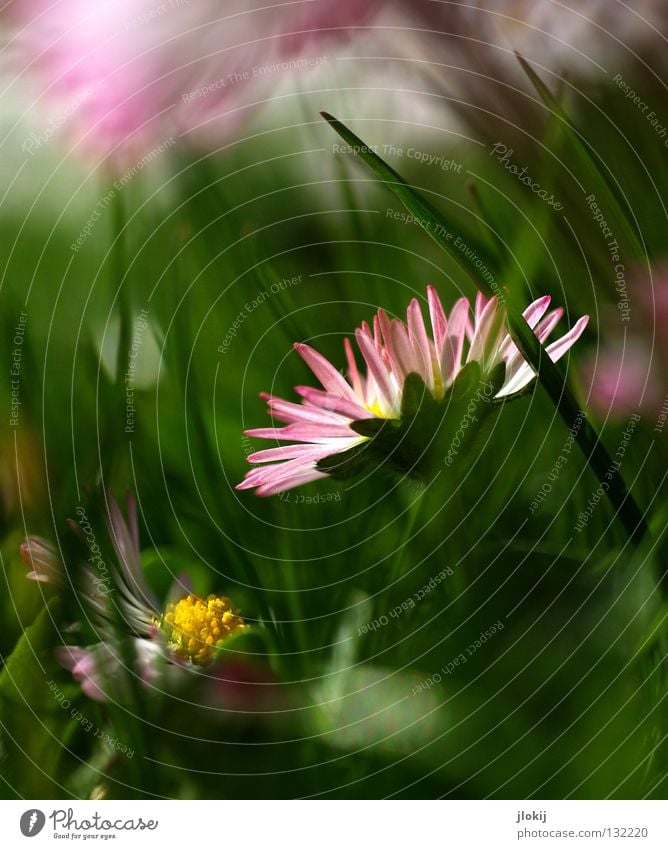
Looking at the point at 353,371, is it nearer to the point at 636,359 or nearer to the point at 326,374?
the point at 326,374

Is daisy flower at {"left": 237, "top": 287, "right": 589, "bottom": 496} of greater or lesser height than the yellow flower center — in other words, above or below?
above

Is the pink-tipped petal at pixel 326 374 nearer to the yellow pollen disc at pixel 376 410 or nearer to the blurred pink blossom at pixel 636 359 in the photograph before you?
the yellow pollen disc at pixel 376 410

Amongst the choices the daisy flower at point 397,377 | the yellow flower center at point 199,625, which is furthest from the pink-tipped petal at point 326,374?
the yellow flower center at point 199,625

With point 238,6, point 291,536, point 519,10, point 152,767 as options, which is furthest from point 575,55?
point 152,767

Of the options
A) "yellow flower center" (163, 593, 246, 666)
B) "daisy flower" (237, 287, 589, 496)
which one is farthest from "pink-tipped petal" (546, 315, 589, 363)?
"yellow flower center" (163, 593, 246, 666)

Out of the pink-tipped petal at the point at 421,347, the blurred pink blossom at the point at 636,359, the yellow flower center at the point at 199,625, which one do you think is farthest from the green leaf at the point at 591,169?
the yellow flower center at the point at 199,625

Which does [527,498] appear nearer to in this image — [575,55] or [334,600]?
[334,600]

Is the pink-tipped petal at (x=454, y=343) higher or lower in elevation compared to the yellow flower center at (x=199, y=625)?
higher

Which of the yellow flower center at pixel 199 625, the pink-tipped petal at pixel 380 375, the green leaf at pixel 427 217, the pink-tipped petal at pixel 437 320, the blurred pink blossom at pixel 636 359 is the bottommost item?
the yellow flower center at pixel 199 625

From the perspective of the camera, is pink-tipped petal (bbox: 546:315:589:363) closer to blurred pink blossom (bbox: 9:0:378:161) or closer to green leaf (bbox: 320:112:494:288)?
green leaf (bbox: 320:112:494:288)
